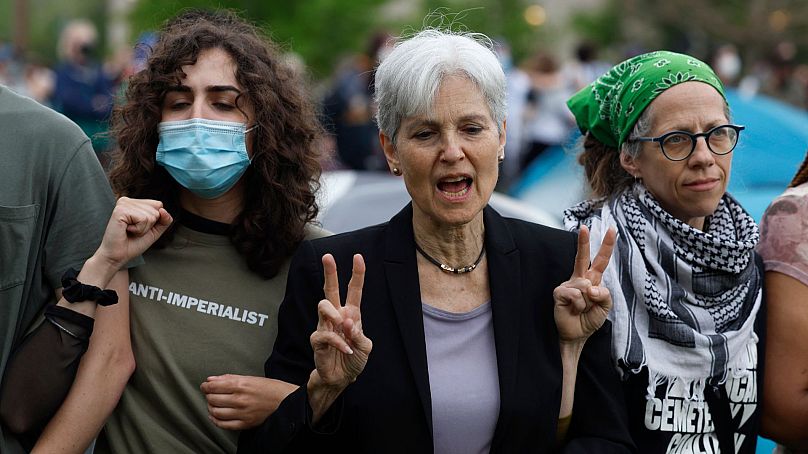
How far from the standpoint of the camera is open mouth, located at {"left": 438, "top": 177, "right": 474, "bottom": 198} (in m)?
3.26

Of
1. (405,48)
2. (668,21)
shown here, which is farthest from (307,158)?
(668,21)

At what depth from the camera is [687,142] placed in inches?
140

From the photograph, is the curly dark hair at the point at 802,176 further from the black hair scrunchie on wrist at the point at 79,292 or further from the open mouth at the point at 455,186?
the black hair scrunchie on wrist at the point at 79,292

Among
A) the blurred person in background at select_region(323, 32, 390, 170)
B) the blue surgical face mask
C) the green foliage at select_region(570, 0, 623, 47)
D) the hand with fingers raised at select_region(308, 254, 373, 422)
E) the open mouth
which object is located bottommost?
the blurred person in background at select_region(323, 32, 390, 170)

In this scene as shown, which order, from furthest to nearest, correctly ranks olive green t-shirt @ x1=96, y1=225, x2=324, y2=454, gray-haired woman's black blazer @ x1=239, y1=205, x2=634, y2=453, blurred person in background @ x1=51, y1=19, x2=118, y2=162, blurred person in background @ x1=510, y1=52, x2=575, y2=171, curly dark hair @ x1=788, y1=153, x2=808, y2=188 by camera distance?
blurred person in background @ x1=510, y1=52, x2=575, y2=171, blurred person in background @ x1=51, y1=19, x2=118, y2=162, curly dark hair @ x1=788, y1=153, x2=808, y2=188, olive green t-shirt @ x1=96, y1=225, x2=324, y2=454, gray-haired woman's black blazer @ x1=239, y1=205, x2=634, y2=453

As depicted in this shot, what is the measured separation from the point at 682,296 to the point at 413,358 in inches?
37.4

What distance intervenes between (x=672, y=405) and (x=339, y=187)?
3386mm

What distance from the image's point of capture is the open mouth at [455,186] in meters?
3.26

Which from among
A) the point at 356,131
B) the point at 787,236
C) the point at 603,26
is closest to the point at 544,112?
the point at 356,131

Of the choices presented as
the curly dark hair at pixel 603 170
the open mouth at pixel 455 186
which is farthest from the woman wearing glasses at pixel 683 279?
the open mouth at pixel 455 186

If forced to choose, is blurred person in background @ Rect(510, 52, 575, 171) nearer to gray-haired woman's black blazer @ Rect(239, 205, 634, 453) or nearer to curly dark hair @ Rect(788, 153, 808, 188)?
curly dark hair @ Rect(788, 153, 808, 188)

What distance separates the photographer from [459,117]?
3248 millimetres

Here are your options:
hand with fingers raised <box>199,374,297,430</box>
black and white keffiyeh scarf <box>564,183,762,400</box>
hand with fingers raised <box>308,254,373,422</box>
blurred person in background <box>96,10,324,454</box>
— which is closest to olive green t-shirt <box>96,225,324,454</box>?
blurred person in background <box>96,10,324,454</box>

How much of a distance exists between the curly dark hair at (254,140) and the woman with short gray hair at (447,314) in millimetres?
359
